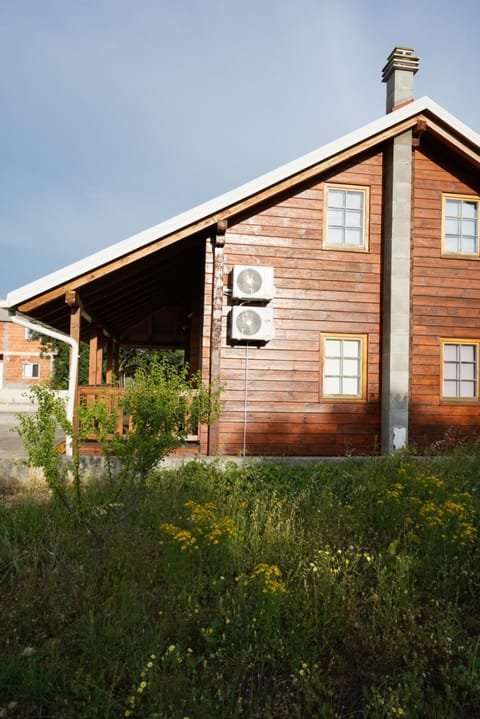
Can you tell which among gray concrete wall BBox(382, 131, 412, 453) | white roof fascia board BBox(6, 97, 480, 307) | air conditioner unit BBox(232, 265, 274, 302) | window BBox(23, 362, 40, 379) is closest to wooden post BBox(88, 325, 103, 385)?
white roof fascia board BBox(6, 97, 480, 307)

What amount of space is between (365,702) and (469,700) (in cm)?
62

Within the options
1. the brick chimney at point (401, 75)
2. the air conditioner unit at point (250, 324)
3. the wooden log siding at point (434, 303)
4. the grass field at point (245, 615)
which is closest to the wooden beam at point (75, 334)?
the air conditioner unit at point (250, 324)

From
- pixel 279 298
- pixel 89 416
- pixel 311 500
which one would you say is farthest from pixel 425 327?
pixel 89 416

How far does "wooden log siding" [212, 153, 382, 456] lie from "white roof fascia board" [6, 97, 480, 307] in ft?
2.55

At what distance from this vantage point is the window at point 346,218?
32.1 ft

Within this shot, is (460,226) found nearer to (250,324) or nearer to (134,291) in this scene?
(250,324)

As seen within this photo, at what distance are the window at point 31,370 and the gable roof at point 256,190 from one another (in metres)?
32.8

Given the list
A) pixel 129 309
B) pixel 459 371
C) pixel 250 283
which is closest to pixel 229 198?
pixel 250 283

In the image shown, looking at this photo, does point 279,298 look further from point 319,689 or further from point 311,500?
point 319,689

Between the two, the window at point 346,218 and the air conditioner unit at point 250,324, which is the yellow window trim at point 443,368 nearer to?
the window at point 346,218

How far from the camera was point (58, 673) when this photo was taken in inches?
127

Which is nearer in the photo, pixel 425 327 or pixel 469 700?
pixel 469 700

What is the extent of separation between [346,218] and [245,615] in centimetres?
785

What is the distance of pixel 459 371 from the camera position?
9945 millimetres
